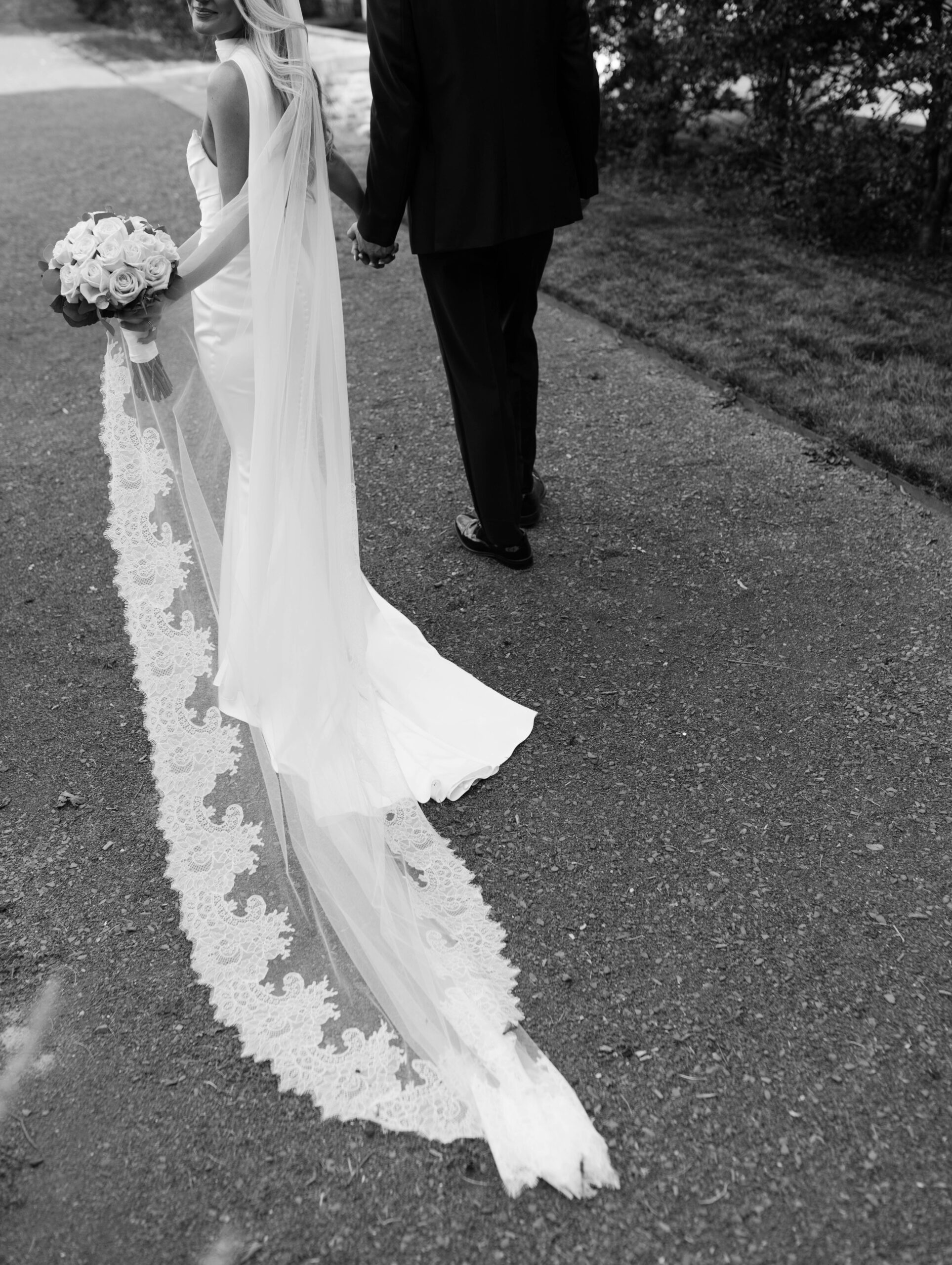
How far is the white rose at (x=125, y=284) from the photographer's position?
2.88 metres

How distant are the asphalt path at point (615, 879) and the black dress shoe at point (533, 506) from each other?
2.5 inches

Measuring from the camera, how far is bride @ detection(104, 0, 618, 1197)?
2449mm

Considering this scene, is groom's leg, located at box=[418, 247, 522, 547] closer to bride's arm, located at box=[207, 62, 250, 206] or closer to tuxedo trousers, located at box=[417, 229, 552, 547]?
tuxedo trousers, located at box=[417, 229, 552, 547]

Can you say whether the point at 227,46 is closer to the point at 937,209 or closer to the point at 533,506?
the point at 533,506

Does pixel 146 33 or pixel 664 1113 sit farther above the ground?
pixel 146 33

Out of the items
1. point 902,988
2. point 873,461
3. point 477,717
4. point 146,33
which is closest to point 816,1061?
point 902,988

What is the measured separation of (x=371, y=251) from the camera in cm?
372

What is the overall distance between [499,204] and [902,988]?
2643mm

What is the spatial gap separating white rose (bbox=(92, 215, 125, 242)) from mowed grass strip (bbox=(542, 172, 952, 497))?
3.43 meters

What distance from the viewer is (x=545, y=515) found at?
15.1ft

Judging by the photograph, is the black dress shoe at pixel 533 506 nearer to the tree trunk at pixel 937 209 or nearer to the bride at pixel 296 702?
the bride at pixel 296 702

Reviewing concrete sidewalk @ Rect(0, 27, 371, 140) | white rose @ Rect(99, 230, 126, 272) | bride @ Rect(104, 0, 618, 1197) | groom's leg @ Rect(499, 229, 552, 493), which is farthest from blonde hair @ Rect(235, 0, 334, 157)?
concrete sidewalk @ Rect(0, 27, 371, 140)

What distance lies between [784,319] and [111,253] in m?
4.59

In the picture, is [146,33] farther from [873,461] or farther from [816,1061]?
[816,1061]
